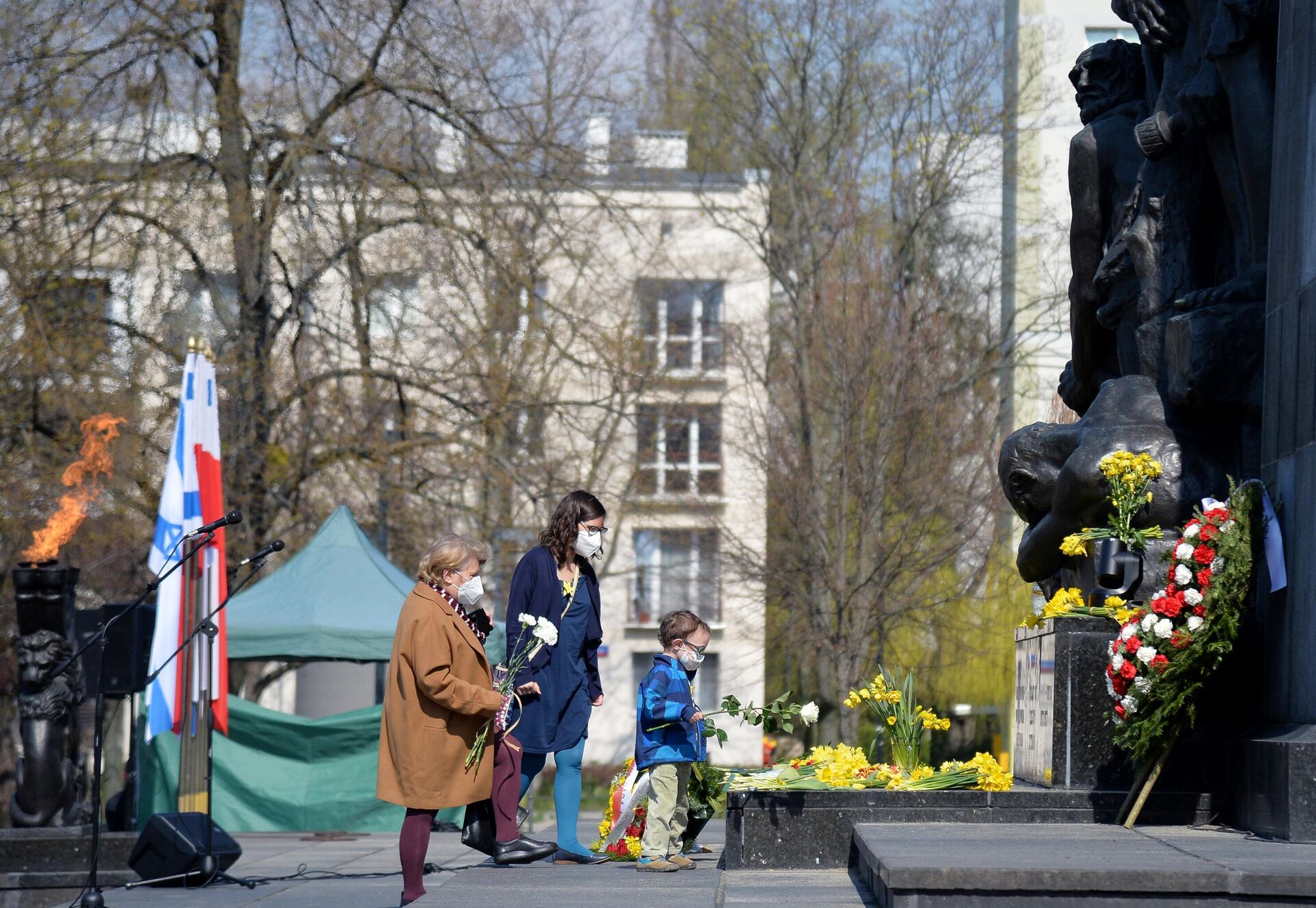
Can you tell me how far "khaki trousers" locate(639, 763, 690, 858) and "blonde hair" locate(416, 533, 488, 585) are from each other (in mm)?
1338

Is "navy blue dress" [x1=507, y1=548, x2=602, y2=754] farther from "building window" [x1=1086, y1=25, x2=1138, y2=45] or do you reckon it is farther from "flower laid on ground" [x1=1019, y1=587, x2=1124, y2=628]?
"building window" [x1=1086, y1=25, x2=1138, y2=45]

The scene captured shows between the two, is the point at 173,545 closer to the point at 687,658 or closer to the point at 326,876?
the point at 326,876

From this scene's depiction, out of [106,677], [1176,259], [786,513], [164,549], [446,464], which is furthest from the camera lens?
[786,513]

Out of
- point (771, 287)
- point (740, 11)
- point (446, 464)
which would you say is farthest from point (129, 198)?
point (771, 287)

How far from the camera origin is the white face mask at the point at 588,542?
8.23 meters

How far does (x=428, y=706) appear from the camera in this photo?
698cm

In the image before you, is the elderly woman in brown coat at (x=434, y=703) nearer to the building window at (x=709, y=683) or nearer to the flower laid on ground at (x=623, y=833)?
the flower laid on ground at (x=623, y=833)

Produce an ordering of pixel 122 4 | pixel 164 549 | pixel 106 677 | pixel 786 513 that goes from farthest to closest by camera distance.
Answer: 1. pixel 786 513
2. pixel 122 4
3. pixel 164 549
4. pixel 106 677

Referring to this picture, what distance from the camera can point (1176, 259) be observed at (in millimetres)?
8008

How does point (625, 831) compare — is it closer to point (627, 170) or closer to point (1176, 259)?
point (1176, 259)

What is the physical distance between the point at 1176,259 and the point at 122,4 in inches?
532

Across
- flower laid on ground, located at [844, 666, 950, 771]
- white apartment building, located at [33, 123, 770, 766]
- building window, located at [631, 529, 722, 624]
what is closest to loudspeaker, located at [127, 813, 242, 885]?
flower laid on ground, located at [844, 666, 950, 771]

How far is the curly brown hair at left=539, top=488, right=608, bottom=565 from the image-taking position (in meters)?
8.27

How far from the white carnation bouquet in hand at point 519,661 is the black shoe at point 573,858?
30.5 inches
